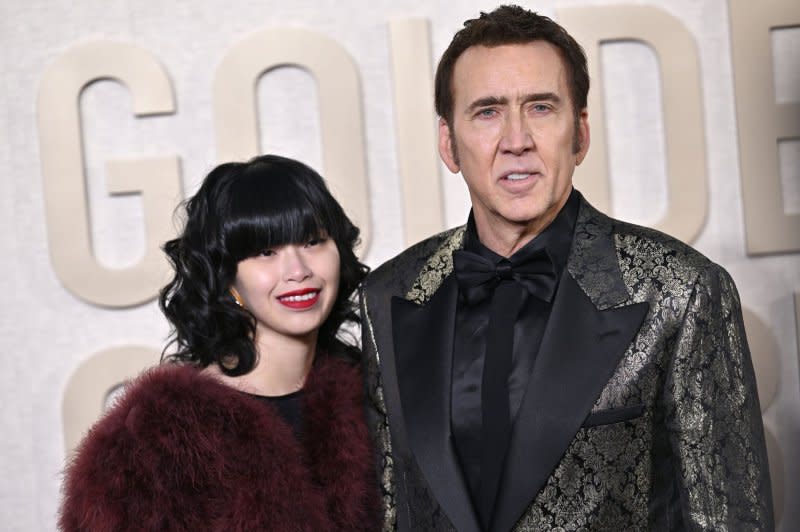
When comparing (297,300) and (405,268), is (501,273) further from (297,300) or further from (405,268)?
(297,300)

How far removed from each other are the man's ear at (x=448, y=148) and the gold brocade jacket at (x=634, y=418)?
1.18 feet

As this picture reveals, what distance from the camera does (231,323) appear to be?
2.15 meters

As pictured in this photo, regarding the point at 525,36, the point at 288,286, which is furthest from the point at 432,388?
the point at 525,36

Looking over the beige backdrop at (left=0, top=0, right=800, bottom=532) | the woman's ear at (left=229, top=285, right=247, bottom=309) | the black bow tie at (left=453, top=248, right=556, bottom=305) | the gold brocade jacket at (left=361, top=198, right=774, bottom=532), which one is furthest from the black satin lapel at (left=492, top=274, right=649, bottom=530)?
the beige backdrop at (left=0, top=0, right=800, bottom=532)

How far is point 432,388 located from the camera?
1821 millimetres

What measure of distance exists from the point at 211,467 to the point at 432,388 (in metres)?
0.48

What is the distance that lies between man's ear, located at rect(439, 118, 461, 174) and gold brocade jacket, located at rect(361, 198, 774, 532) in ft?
1.18

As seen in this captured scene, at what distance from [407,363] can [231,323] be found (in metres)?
0.47

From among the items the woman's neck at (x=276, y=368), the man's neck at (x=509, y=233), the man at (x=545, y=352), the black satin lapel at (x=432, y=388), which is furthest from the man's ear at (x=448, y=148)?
the woman's neck at (x=276, y=368)

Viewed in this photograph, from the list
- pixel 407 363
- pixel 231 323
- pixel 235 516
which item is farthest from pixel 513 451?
pixel 231 323

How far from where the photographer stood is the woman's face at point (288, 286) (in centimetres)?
209

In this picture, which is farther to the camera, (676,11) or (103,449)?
(676,11)

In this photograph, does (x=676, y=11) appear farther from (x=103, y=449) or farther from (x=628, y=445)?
(x=103, y=449)

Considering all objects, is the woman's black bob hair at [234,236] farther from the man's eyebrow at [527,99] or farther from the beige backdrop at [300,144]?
the beige backdrop at [300,144]
